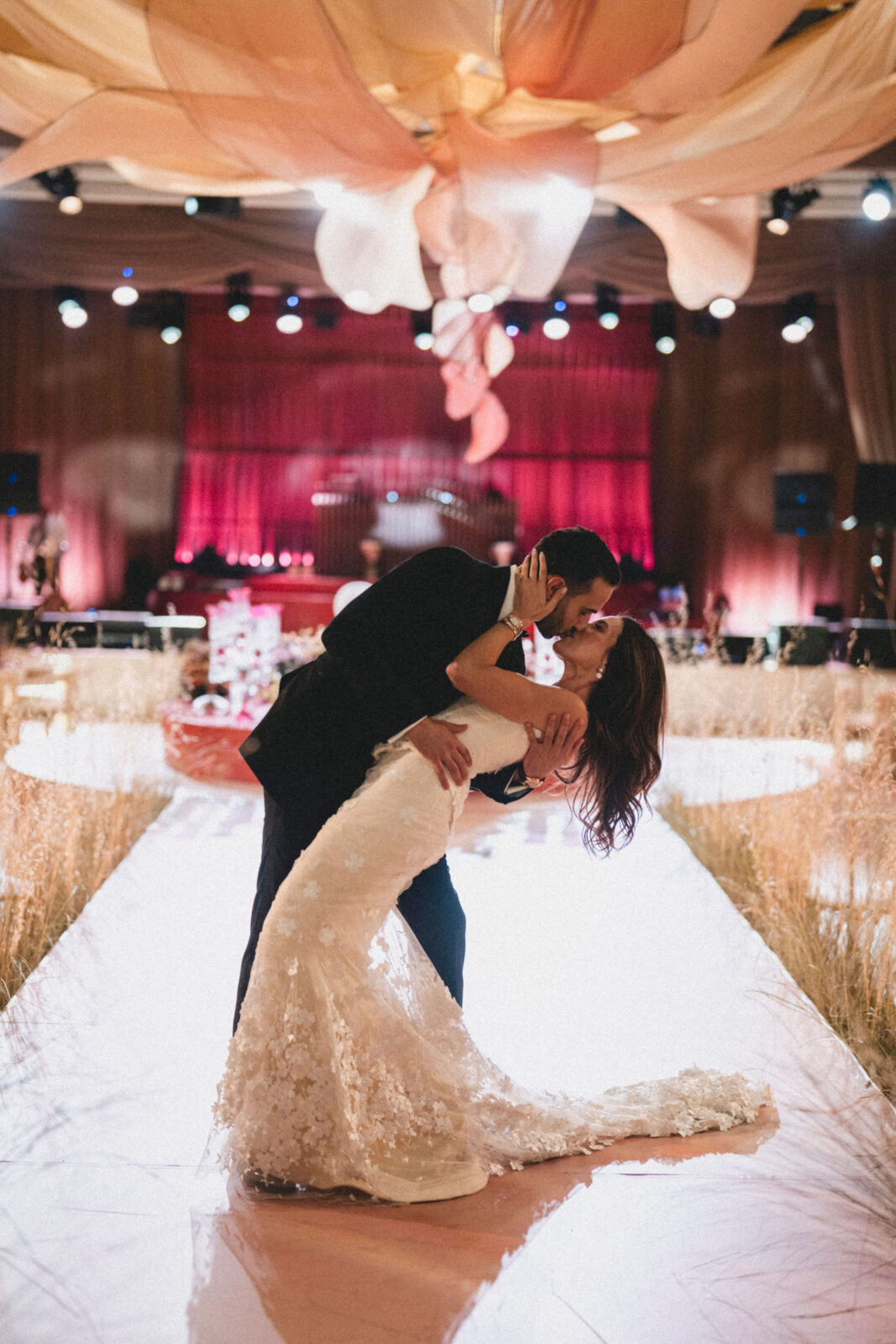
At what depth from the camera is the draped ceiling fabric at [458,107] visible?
3.18 metres

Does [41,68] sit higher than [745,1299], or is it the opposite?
[41,68]

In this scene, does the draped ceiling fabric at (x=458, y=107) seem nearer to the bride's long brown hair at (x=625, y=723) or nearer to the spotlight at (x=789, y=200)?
the bride's long brown hair at (x=625, y=723)

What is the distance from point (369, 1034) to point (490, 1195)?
0.34 m

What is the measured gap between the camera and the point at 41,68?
3775 mm

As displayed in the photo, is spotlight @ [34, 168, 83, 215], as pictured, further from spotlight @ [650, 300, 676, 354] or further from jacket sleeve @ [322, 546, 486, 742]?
jacket sleeve @ [322, 546, 486, 742]

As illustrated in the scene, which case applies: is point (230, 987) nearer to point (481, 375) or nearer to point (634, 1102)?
point (634, 1102)

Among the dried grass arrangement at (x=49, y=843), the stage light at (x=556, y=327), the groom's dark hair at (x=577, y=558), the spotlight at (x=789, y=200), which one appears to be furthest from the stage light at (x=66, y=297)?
the groom's dark hair at (x=577, y=558)

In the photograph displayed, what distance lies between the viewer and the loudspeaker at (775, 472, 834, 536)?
32.3 feet

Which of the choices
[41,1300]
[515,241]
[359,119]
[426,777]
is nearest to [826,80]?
[515,241]

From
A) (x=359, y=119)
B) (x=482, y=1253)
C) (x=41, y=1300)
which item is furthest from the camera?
(x=359, y=119)

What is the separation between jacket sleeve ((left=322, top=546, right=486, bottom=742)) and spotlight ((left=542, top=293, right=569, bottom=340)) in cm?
802

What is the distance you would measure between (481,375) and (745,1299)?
4.83 metres

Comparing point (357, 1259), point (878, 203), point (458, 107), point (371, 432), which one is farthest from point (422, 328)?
point (357, 1259)

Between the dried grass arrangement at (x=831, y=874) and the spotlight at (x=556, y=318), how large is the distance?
5.69 meters
